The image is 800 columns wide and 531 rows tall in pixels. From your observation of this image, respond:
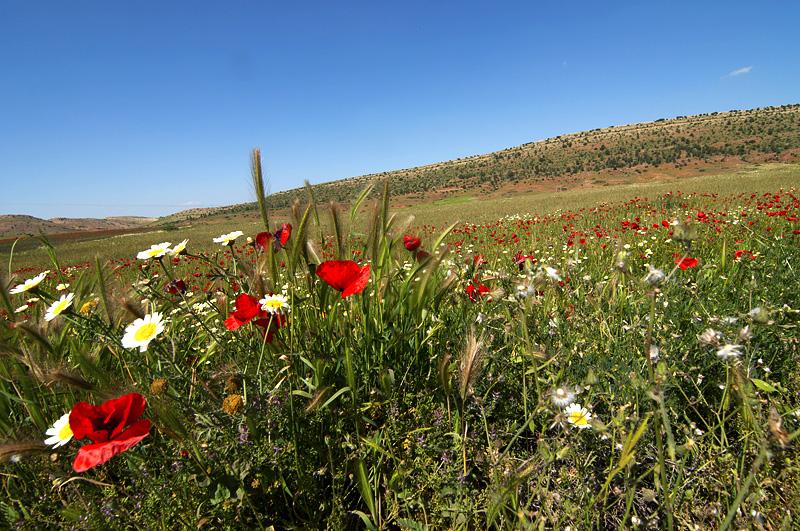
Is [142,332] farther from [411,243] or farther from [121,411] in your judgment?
[411,243]

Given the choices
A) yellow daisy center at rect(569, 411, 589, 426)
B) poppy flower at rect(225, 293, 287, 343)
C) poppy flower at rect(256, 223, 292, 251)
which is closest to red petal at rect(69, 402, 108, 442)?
poppy flower at rect(225, 293, 287, 343)

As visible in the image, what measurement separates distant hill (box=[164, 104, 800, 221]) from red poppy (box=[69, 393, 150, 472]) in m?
33.6

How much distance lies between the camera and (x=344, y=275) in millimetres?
1435

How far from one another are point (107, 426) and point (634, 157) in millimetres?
58534

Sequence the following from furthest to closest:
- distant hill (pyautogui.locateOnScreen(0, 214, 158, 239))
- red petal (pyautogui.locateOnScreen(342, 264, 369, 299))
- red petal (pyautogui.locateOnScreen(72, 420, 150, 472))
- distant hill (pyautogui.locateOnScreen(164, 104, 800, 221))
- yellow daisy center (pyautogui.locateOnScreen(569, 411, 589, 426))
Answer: distant hill (pyautogui.locateOnScreen(0, 214, 158, 239)) < distant hill (pyautogui.locateOnScreen(164, 104, 800, 221)) < red petal (pyautogui.locateOnScreen(342, 264, 369, 299)) < yellow daisy center (pyautogui.locateOnScreen(569, 411, 589, 426)) < red petal (pyautogui.locateOnScreen(72, 420, 150, 472))

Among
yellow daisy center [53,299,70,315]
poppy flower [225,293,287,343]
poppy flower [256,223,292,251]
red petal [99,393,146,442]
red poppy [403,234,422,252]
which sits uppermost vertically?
poppy flower [256,223,292,251]

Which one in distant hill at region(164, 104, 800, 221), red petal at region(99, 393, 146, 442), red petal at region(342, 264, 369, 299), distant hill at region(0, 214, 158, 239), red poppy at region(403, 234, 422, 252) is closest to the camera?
red petal at region(99, 393, 146, 442)

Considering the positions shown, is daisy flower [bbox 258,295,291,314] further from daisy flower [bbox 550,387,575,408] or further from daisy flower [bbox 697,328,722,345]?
daisy flower [bbox 697,328,722,345]

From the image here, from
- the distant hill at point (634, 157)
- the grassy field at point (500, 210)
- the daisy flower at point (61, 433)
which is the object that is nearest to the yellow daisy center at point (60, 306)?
the daisy flower at point (61, 433)

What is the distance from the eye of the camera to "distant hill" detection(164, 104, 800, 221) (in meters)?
40.8

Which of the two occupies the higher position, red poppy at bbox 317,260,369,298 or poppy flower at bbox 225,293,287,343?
red poppy at bbox 317,260,369,298

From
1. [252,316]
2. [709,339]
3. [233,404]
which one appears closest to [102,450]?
[233,404]

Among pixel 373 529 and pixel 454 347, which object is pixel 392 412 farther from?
pixel 454 347

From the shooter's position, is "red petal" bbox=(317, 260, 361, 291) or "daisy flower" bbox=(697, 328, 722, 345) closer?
"daisy flower" bbox=(697, 328, 722, 345)
